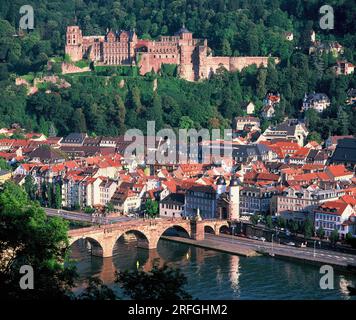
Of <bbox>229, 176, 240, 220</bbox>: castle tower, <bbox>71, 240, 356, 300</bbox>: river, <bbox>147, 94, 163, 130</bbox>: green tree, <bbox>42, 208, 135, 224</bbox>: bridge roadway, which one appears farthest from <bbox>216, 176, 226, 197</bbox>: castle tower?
<bbox>147, 94, 163, 130</bbox>: green tree

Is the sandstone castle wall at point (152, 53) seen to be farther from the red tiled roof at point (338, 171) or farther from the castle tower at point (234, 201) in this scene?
the castle tower at point (234, 201)

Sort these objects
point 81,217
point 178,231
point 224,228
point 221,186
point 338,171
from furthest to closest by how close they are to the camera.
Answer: point 338,171
point 81,217
point 221,186
point 224,228
point 178,231

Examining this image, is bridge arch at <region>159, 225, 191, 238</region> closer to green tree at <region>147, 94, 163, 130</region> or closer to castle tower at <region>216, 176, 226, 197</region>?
castle tower at <region>216, 176, 226, 197</region>

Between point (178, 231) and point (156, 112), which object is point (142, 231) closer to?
point (178, 231)

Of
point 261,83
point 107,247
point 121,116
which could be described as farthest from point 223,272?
point 261,83

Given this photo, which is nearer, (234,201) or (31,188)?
(234,201)

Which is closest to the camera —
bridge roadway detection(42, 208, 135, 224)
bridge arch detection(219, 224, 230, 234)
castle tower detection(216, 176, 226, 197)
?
bridge arch detection(219, 224, 230, 234)
